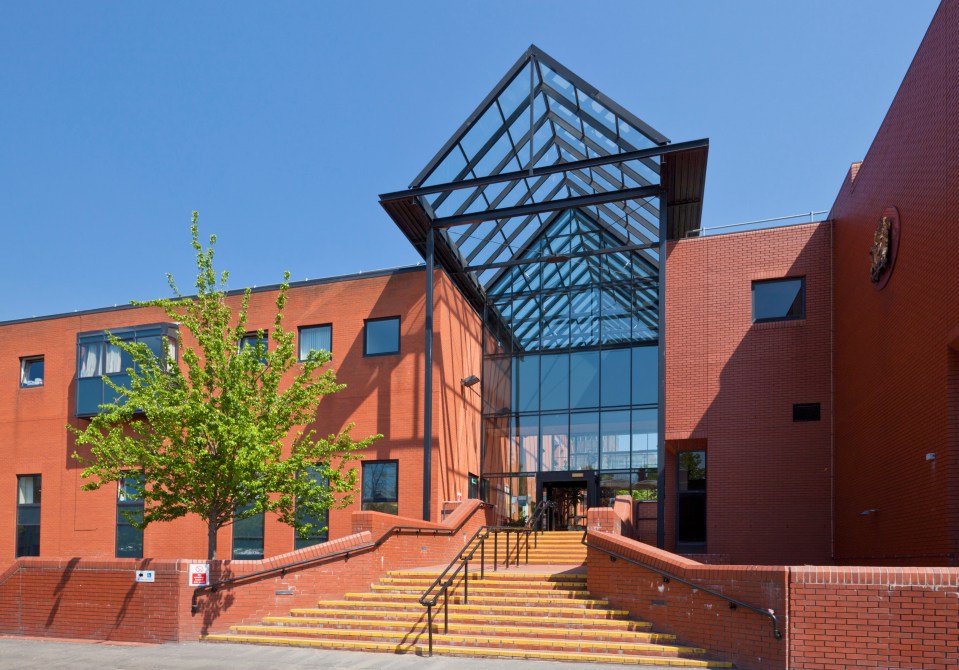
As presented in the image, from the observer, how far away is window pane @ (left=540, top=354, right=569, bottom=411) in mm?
23422

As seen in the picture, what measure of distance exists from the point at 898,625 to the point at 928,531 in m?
3.35

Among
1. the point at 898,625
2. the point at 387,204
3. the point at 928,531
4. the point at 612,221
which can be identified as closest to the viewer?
the point at 898,625

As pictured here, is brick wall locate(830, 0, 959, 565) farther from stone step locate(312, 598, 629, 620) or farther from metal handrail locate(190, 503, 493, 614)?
metal handrail locate(190, 503, 493, 614)

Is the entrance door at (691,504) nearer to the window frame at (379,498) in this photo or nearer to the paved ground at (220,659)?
the window frame at (379,498)

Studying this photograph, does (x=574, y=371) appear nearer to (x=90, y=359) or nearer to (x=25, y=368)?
(x=90, y=359)

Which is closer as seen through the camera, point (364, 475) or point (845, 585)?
point (845, 585)

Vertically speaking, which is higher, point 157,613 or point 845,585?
point 845,585

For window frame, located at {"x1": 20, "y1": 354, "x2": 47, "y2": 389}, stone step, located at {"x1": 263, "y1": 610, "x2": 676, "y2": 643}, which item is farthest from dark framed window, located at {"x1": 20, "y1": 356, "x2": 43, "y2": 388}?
stone step, located at {"x1": 263, "y1": 610, "x2": 676, "y2": 643}

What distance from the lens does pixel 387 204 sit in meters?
20.4

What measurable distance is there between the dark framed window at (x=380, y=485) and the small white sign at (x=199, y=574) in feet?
26.9

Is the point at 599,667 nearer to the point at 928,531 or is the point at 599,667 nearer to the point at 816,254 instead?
the point at 928,531

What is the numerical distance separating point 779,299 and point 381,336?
9.56m

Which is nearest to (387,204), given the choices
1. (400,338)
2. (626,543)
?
(400,338)

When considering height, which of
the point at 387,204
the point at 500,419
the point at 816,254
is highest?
the point at 387,204
